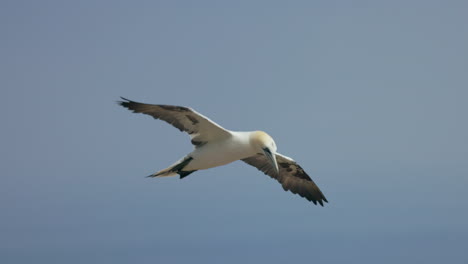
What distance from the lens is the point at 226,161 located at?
43.5ft

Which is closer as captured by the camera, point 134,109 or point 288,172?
point 134,109

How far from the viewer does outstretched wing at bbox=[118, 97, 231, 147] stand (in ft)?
40.7

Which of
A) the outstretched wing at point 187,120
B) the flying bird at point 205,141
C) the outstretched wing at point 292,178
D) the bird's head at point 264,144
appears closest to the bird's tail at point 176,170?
the flying bird at point 205,141

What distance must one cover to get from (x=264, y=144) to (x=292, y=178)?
2.30 m

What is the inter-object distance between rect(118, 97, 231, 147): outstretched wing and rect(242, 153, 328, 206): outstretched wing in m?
1.87

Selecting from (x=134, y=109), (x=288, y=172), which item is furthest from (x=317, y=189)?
(x=134, y=109)

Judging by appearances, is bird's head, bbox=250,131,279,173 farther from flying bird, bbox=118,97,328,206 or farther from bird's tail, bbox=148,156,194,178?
bird's tail, bbox=148,156,194,178

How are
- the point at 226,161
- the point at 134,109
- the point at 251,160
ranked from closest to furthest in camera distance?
the point at 134,109 → the point at 226,161 → the point at 251,160

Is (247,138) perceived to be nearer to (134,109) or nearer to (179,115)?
(179,115)

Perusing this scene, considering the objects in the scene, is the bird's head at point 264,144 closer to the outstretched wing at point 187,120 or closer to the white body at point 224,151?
the white body at point 224,151

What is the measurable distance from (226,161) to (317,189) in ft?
8.67

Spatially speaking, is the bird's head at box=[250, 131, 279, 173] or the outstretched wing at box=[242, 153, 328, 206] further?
the outstretched wing at box=[242, 153, 328, 206]

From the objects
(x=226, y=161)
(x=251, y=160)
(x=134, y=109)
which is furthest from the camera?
(x=251, y=160)

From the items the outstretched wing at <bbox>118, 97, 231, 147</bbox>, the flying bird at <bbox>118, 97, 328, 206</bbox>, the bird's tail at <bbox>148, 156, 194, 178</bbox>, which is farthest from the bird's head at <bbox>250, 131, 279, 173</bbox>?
the bird's tail at <bbox>148, 156, 194, 178</bbox>
